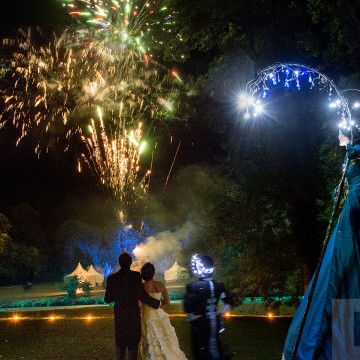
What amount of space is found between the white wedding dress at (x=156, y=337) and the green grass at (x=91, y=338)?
197 centimetres

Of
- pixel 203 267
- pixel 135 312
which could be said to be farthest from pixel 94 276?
pixel 203 267

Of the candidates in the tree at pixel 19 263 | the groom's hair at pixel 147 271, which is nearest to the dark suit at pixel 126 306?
the groom's hair at pixel 147 271

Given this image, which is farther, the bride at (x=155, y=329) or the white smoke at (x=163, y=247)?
the white smoke at (x=163, y=247)

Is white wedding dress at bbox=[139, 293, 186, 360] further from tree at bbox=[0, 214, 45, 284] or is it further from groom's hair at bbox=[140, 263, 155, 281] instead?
tree at bbox=[0, 214, 45, 284]

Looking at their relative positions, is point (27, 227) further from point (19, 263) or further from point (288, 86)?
point (288, 86)

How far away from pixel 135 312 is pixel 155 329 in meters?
1.03

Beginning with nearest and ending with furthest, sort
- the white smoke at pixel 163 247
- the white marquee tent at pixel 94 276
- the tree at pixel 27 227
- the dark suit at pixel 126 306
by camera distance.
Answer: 1. the dark suit at pixel 126 306
2. the white marquee tent at pixel 94 276
3. the white smoke at pixel 163 247
4. the tree at pixel 27 227

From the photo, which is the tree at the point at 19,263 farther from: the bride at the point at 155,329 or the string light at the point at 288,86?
the bride at the point at 155,329

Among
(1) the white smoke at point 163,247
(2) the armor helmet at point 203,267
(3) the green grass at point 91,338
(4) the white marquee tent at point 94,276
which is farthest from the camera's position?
(1) the white smoke at point 163,247

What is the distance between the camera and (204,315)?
561cm

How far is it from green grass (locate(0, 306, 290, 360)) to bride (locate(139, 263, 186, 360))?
1994 millimetres

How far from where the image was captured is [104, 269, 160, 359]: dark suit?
6.35 metres

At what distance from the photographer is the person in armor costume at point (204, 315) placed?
557cm

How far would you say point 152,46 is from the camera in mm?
15148
